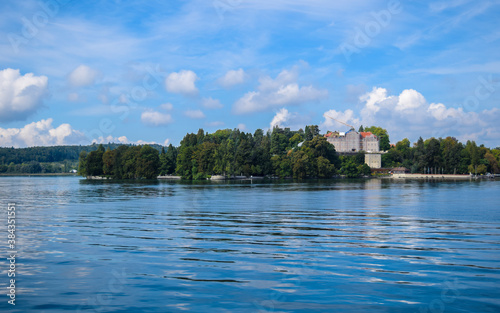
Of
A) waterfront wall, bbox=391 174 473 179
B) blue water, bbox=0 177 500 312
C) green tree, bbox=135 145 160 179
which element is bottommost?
blue water, bbox=0 177 500 312

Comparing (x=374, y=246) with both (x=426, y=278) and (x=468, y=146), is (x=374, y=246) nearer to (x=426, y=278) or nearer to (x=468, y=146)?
(x=426, y=278)

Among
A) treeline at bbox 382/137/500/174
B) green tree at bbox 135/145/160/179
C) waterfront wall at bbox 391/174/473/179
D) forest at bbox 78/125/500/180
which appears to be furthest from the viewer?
treeline at bbox 382/137/500/174

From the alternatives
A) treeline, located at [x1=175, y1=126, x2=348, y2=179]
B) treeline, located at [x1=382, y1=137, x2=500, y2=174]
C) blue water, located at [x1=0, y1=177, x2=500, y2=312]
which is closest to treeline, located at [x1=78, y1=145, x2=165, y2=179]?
treeline, located at [x1=175, y1=126, x2=348, y2=179]

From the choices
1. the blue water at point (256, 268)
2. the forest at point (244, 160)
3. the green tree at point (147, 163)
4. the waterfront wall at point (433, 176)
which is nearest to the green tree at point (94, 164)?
the forest at point (244, 160)

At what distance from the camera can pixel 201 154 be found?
15425 centimetres

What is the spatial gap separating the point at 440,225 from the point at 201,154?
432 feet

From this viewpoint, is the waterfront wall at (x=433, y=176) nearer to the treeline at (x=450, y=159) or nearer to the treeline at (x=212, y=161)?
the treeline at (x=450, y=159)

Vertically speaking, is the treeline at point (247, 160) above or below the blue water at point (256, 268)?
above

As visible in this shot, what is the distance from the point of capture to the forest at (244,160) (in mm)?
153750

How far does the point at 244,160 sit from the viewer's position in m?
151

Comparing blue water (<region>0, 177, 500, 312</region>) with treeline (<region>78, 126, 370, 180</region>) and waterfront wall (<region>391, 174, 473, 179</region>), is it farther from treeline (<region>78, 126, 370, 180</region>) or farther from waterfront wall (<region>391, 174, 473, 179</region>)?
waterfront wall (<region>391, 174, 473, 179</region>)

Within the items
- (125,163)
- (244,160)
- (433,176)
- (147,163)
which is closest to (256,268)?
(244,160)

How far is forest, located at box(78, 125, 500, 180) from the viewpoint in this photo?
15375 centimetres

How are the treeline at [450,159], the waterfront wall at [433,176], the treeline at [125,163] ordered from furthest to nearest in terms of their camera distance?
the treeline at [450,159], the waterfront wall at [433,176], the treeline at [125,163]
